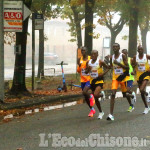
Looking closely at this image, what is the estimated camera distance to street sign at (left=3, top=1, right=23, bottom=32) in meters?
12.7

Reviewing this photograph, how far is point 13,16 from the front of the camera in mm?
12773

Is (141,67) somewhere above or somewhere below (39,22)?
below

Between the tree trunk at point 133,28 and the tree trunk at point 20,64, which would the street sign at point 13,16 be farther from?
the tree trunk at point 133,28

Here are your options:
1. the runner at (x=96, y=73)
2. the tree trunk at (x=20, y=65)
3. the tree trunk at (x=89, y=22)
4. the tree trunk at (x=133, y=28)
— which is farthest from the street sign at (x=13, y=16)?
the tree trunk at (x=133, y=28)

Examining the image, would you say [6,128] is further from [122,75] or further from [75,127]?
[122,75]

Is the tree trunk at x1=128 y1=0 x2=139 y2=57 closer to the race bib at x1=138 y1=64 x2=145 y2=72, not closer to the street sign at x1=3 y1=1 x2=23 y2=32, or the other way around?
the street sign at x1=3 y1=1 x2=23 y2=32

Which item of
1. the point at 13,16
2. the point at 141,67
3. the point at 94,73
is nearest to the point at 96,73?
the point at 94,73

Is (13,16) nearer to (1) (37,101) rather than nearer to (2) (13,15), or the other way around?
(2) (13,15)

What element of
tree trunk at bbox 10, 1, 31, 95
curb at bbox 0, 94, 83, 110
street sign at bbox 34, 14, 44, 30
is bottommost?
curb at bbox 0, 94, 83, 110

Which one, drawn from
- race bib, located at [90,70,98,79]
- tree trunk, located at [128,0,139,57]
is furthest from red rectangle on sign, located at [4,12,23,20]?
tree trunk, located at [128,0,139,57]

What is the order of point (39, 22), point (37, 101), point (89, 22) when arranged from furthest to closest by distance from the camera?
point (89, 22) < point (39, 22) < point (37, 101)

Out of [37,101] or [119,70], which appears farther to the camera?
[37,101]

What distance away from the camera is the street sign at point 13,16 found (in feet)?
41.6

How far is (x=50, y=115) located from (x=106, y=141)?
3.89 metres
